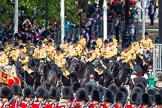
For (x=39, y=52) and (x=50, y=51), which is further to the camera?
(x=50, y=51)

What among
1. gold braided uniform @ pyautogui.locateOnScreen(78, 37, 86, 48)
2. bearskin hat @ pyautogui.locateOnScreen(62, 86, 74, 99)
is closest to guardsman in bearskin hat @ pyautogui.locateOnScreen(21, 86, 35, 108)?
bearskin hat @ pyautogui.locateOnScreen(62, 86, 74, 99)

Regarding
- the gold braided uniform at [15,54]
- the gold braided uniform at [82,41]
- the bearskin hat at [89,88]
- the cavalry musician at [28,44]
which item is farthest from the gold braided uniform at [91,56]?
the bearskin hat at [89,88]

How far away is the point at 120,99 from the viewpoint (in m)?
30.8

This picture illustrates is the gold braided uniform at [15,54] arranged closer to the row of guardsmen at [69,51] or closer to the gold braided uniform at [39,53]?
the row of guardsmen at [69,51]

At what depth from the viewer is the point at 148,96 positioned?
3012 centimetres

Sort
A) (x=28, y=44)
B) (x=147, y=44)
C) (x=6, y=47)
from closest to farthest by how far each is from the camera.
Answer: (x=147, y=44) → (x=6, y=47) → (x=28, y=44)

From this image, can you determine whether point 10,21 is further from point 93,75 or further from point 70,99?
point 70,99

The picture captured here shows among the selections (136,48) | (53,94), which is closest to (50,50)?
(136,48)

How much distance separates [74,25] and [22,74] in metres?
14.3

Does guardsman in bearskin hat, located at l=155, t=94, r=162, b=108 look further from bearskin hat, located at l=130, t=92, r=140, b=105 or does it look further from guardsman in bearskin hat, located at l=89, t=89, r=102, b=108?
guardsman in bearskin hat, located at l=89, t=89, r=102, b=108

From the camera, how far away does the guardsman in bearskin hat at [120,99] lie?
98.3ft

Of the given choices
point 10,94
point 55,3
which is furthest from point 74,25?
point 10,94

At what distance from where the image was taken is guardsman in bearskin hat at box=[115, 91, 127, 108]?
30.0 m

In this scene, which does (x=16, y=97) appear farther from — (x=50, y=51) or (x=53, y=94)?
(x=50, y=51)
